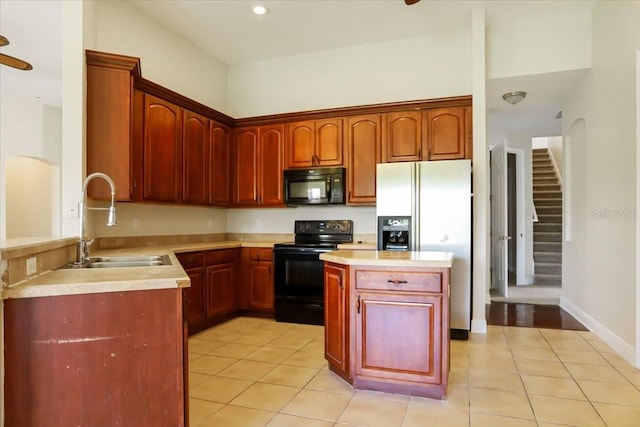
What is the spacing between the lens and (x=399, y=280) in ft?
7.88

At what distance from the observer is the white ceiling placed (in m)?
3.37

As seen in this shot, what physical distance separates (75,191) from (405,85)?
352 centimetres

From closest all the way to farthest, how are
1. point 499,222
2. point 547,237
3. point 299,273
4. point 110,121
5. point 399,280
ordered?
point 399,280 → point 110,121 → point 299,273 → point 499,222 → point 547,237

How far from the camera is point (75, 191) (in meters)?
2.92

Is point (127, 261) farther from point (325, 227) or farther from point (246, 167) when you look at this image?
point (325, 227)

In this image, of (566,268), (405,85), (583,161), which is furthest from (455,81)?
(566,268)

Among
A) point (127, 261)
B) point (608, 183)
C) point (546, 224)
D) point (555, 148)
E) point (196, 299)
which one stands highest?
point (555, 148)

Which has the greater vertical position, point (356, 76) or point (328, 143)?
point (356, 76)

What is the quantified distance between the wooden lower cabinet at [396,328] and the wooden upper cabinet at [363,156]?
1799mm

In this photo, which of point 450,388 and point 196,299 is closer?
point 450,388

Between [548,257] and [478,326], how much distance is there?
4.44 meters

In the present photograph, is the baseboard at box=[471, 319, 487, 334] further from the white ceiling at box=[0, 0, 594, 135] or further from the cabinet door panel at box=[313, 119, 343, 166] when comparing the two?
the white ceiling at box=[0, 0, 594, 135]

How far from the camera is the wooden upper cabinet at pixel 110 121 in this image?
305 centimetres

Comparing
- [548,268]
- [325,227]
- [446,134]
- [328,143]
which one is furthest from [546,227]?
[328,143]
